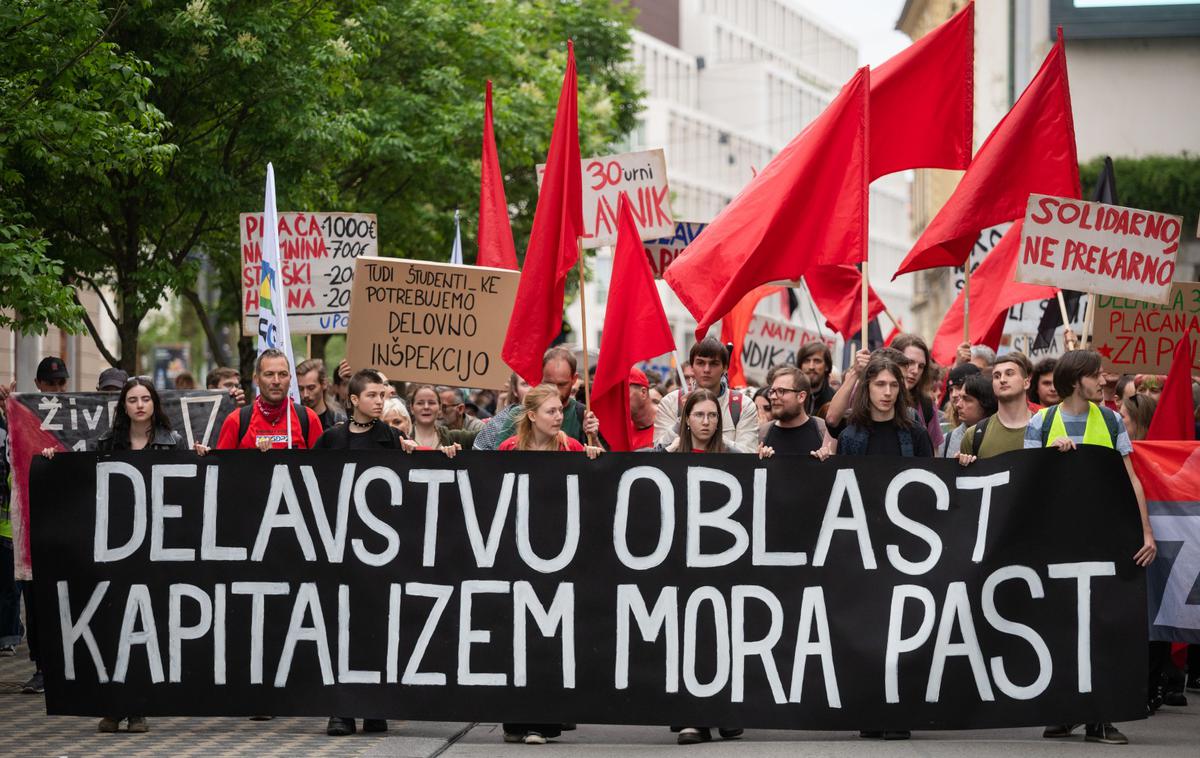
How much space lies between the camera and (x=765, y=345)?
656 inches

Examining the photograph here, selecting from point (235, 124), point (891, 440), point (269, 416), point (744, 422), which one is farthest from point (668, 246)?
point (891, 440)

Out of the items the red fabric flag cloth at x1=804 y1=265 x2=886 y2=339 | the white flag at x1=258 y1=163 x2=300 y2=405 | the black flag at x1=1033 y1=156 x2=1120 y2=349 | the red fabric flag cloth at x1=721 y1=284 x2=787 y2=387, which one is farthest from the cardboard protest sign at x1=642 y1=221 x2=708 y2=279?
the white flag at x1=258 y1=163 x2=300 y2=405

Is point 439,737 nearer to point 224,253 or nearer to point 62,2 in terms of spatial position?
point 62,2

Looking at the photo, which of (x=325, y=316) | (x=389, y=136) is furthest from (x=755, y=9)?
(x=325, y=316)

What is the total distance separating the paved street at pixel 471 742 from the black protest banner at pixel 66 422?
116 centimetres

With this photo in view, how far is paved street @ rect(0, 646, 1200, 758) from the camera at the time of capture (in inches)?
312

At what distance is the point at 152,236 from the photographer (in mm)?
17297

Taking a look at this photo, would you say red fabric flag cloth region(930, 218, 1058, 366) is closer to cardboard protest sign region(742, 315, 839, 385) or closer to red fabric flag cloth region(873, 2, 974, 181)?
cardboard protest sign region(742, 315, 839, 385)

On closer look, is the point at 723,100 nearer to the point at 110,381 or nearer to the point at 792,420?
the point at 110,381

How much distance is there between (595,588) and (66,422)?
3713mm

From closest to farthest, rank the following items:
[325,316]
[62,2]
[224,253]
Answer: [62,2]
[325,316]
[224,253]

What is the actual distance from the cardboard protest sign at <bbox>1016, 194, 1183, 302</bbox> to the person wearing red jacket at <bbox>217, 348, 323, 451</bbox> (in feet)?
14.2

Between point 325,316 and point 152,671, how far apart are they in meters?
5.21

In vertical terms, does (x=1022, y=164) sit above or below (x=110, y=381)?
above
